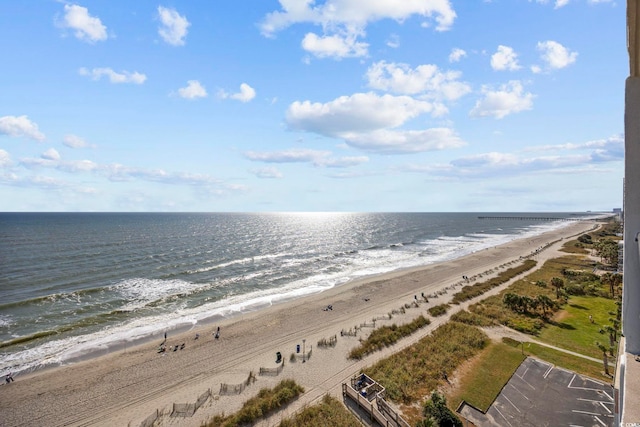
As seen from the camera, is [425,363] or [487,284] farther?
[487,284]

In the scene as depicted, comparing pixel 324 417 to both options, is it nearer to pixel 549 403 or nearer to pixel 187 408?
pixel 187 408

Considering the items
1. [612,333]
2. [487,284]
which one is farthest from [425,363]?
[487,284]

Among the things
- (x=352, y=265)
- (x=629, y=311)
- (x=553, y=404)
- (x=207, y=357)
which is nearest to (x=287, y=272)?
(x=352, y=265)

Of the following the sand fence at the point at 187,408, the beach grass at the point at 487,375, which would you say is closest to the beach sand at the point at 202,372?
the sand fence at the point at 187,408

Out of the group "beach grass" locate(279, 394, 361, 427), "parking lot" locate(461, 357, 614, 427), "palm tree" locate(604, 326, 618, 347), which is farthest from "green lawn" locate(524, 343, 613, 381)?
"beach grass" locate(279, 394, 361, 427)

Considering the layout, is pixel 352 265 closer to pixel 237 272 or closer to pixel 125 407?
pixel 237 272

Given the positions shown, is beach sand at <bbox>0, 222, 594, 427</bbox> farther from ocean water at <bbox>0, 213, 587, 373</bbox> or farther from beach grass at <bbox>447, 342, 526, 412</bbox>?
beach grass at <bbox>447, 342, 526, 412</bbox>
